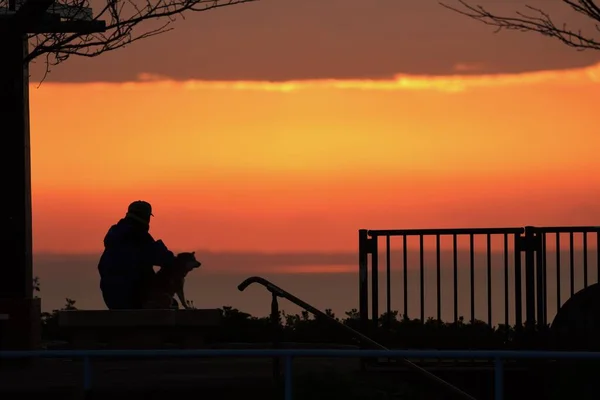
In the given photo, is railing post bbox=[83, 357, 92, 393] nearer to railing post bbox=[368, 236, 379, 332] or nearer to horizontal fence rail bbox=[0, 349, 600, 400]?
horizontal fence rail bbox=[0, 349, 600, 400]

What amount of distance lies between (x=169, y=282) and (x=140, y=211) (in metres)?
1.07

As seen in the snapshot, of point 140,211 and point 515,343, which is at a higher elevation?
point 140,211

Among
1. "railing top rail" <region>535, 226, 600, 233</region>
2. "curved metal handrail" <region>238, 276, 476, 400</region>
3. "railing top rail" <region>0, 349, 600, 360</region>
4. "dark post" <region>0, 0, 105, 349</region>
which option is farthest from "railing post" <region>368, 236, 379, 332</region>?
"railing top rail" <region>0, 349, 600, 360</region>

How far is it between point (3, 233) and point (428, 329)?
5628 millimetres

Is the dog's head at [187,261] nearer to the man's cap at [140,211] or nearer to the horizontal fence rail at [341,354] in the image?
the man's cap at [140,211]

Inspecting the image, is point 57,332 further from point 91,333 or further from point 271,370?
point 271,370

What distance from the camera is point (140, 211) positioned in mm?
17109

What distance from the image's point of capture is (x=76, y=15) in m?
Result: 17.5

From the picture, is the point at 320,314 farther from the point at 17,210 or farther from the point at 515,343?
the point at 17,210

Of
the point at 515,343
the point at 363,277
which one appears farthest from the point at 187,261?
the point at 515,343

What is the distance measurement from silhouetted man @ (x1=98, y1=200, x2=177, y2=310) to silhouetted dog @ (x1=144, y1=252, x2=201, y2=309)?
3.9 inches

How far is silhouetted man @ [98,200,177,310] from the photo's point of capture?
56.8 feet

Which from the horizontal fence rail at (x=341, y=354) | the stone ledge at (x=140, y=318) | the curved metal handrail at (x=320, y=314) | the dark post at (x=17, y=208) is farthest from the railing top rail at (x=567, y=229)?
the dark post at (x=17, y=208)

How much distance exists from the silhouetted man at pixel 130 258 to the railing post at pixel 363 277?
2.34 metres
